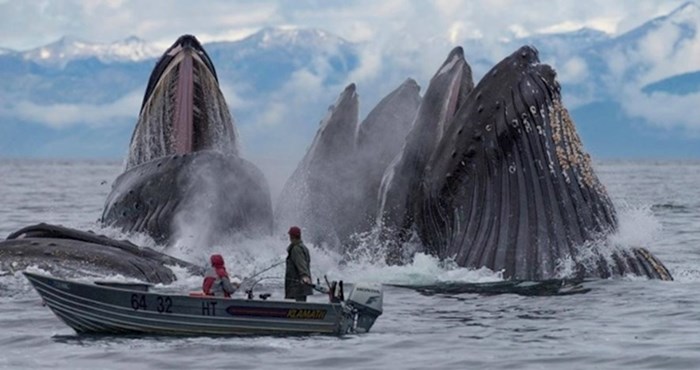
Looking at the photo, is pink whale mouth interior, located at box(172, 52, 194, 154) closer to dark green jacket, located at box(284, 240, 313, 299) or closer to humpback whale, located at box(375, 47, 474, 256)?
humpback whale, located at box(375, 47, 474, 256)

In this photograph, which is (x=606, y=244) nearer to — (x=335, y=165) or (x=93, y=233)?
(x=335, y=165)

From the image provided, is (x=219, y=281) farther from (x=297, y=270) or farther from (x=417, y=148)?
(x=417, y=148)

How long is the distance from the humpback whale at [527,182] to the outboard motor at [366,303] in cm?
238

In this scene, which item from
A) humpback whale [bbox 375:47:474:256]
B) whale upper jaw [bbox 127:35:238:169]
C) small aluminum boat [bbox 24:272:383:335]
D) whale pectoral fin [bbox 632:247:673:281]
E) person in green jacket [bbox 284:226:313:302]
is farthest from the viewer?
whale upper jaw [bbox 127:35:238:169]

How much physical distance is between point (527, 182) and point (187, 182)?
16.4 ft

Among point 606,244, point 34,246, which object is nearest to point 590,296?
point 606,244

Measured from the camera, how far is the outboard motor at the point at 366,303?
56.5 feet

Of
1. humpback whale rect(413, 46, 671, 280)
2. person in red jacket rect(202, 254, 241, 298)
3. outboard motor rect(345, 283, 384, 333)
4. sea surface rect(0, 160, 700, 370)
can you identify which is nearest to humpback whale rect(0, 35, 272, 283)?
sea surface rect(0, 160, 700, 370)

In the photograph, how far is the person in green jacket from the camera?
17594mm

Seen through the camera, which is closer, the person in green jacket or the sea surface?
the sea surface

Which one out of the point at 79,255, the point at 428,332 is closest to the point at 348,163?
the point at 79,255

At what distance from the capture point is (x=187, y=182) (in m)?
21.5

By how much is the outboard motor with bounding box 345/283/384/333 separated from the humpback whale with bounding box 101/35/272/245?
4.69 meters

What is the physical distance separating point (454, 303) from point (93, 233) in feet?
15.9
